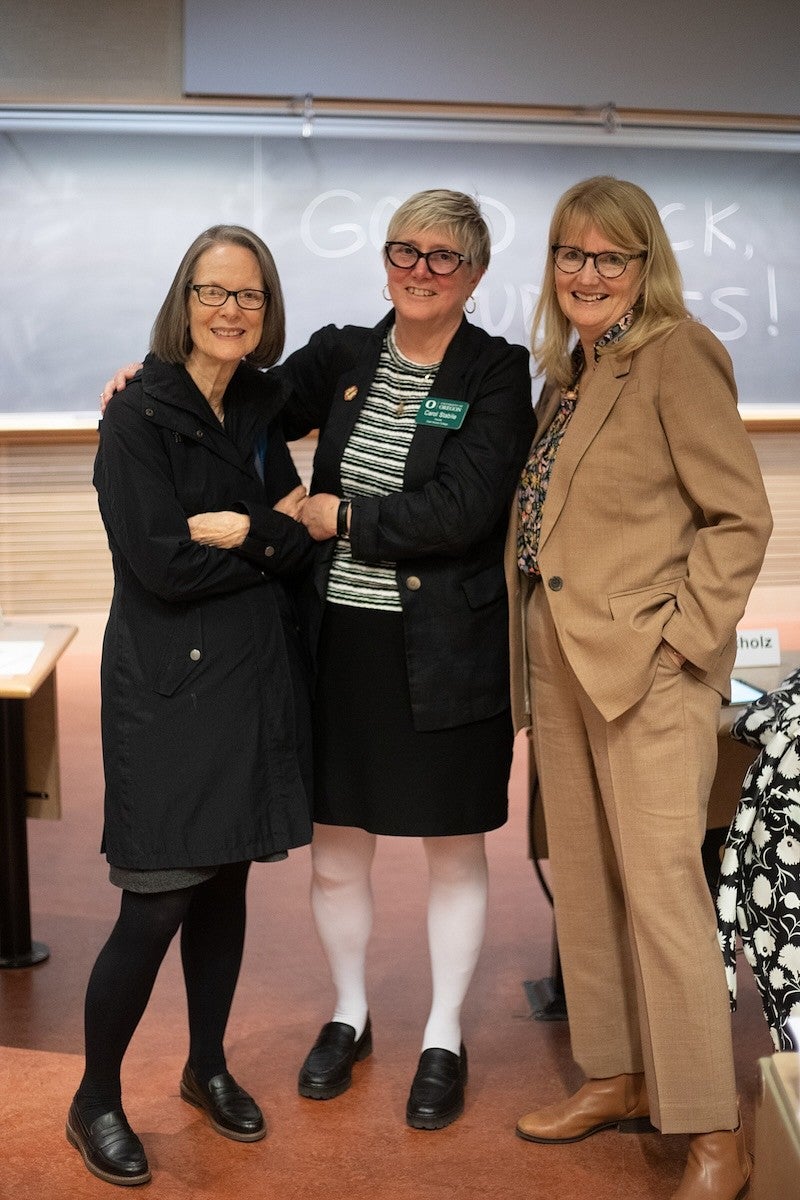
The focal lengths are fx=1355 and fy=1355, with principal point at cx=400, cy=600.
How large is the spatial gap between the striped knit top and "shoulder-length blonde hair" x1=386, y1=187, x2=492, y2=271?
25 centimetres

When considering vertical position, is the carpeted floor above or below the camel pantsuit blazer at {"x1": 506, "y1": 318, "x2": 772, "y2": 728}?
below

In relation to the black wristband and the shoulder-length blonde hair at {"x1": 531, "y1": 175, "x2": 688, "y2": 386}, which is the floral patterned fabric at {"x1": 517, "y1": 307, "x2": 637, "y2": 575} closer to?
the shoulder-length blonde hair at {"x1": 531, "y1": 175, "x2": 688, "y2": 386}

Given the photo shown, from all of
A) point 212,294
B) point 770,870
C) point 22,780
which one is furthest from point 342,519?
point 22,780

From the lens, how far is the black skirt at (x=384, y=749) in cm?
268

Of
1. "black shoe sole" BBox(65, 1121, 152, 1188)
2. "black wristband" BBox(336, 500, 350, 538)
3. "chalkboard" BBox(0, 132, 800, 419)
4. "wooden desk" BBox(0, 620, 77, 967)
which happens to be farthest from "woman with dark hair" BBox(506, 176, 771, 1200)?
"chalkboard" BBox(0, 132, 800, 419)

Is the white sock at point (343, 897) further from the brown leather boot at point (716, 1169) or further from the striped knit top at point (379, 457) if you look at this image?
the brown leather boot at point (716, 1169)

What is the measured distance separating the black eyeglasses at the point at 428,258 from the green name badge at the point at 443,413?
0.24 m

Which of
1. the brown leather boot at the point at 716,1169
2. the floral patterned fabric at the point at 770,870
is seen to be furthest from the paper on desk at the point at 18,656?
the brown leather boot at the point at 716,1169

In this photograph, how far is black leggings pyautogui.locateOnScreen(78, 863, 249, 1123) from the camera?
2463mm

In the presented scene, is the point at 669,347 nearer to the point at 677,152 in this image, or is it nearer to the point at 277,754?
the point at 277,754

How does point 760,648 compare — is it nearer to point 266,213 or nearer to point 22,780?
point 22,780

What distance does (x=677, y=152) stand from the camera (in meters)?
6.30

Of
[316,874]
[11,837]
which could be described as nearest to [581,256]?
[316,874]

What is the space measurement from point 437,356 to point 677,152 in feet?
13.5
